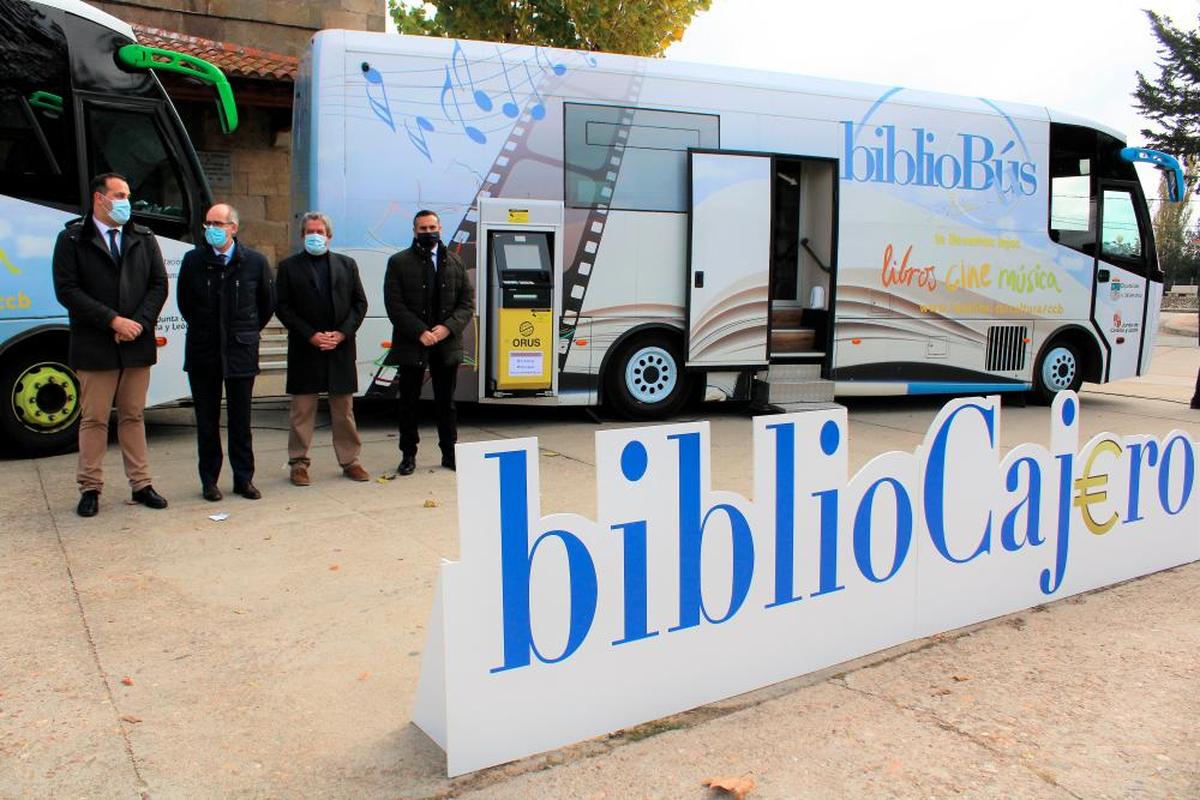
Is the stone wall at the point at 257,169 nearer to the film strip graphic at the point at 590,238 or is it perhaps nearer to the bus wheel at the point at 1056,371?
the film strip graphic at the point at 590,238

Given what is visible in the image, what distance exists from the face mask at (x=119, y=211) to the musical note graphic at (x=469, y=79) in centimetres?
357

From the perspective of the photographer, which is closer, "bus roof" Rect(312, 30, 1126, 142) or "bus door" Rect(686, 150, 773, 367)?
"bus roof" Rect(312, 30, 1126, 142)

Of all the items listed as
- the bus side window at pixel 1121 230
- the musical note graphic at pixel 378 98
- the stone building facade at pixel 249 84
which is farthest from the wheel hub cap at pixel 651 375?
the stone building facade at pixel 249 84

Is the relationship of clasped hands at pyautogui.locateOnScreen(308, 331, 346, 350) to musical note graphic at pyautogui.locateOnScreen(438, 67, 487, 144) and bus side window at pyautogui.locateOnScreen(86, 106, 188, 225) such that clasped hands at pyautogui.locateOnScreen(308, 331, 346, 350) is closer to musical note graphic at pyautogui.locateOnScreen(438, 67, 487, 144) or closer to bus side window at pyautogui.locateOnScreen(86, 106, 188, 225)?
bus side window at pyautogui.locateOnScreen(86, 106, 188, 225)

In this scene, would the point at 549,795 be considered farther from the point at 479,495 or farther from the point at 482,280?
the point at 482,280

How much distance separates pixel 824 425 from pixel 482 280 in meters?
5.23

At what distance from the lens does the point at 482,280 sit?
831cm

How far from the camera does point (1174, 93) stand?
3675cm

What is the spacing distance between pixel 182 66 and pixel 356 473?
358 cm

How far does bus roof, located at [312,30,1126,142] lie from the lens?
26.1 feet

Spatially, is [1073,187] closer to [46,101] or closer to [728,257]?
[728,257]

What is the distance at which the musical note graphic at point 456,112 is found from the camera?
822 cm

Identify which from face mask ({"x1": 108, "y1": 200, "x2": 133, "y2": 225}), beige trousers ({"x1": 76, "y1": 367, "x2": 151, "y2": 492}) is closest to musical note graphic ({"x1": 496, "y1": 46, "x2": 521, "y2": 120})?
face mask ({"x1": 108, "y1": 200, "x2": 133, "y2": 225})

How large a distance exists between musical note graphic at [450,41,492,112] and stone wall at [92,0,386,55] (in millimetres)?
8242
